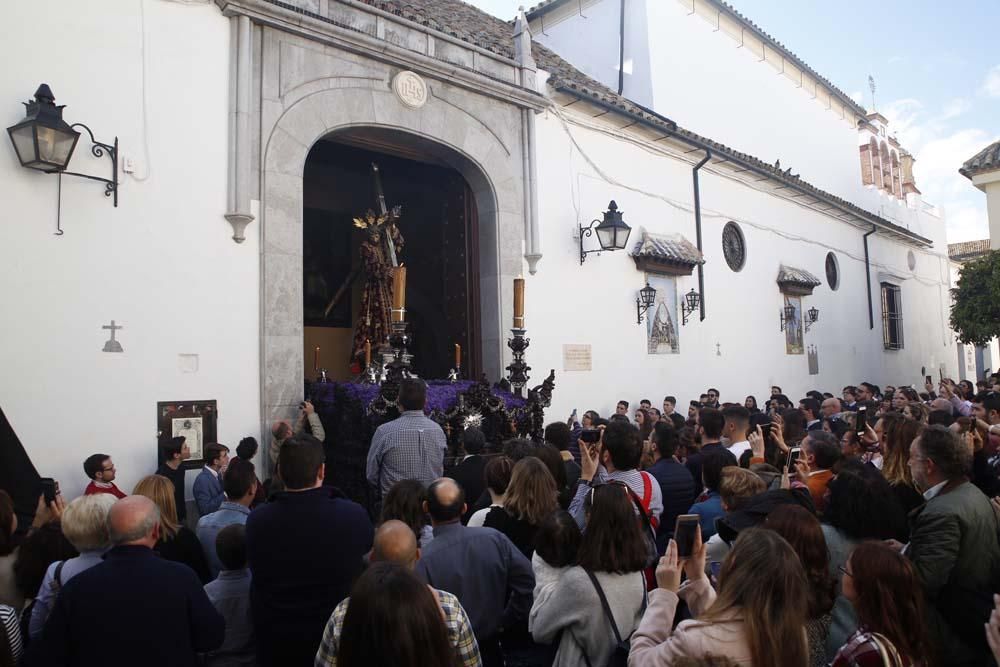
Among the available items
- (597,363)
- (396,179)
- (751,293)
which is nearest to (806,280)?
(751,293)

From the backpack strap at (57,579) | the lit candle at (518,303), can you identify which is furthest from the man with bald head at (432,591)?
the lit candle at (518,303)

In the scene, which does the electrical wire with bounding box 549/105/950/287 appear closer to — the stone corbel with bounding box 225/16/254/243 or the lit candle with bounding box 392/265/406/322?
the stone corbel with bounding box 225/16/254/243

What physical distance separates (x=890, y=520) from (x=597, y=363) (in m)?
8.14

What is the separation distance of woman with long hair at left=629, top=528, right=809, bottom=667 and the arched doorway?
7.41 m

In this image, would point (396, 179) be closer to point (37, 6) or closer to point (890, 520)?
point (37, 6)

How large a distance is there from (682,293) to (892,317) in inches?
442

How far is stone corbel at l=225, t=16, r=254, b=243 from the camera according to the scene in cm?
731

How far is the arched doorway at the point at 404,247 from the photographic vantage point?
Result: 1031 cm

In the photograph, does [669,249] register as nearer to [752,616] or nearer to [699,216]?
[699,216]

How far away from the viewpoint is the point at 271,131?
25.2ft

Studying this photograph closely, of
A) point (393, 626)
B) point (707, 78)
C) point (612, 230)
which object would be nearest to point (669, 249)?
point (612, 230)

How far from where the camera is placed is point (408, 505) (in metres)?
3.38

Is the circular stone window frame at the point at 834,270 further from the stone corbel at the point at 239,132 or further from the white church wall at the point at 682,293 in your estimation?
the stone corbel at the point at 239,132

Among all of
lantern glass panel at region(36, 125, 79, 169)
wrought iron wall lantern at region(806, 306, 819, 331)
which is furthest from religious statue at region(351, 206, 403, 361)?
wrought iron wall lantern at region(806, 306, 819, 331)
